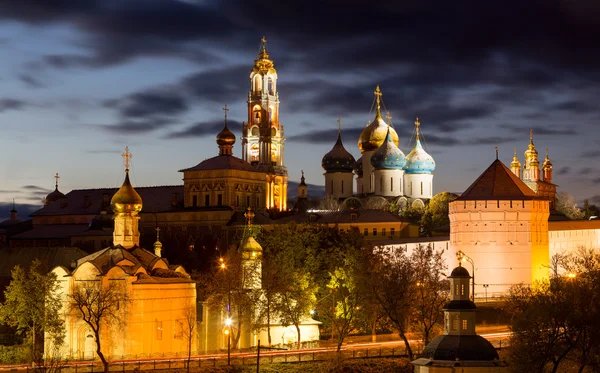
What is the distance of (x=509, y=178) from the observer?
8006 centimetres

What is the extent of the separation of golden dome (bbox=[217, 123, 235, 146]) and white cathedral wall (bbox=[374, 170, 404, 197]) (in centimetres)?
1306

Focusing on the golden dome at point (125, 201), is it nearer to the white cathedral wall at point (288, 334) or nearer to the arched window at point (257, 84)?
the white cathedral wall at point (288, 334)

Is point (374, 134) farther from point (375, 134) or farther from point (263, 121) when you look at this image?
point (263, 121)

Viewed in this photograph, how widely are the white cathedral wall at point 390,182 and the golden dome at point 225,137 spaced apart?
13060 millimetres

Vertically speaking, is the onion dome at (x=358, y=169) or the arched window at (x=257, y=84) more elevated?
the arched window at (x=257, y=84)

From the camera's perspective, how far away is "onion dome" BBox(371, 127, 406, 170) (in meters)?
113

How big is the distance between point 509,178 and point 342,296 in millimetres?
18781

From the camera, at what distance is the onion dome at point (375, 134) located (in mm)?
119812

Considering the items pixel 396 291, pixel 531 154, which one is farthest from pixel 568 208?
pixel 396 291

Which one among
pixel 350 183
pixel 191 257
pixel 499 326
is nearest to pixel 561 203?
pixel 350 183

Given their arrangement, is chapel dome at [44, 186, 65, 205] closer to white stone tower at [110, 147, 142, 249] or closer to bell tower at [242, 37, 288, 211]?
bell tower at [242, 37, 288, 211]

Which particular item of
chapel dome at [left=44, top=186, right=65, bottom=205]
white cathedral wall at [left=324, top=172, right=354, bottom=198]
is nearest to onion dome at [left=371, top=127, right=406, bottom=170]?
white cathedral wall at [left=324, top=172, right=354, bottom=198]

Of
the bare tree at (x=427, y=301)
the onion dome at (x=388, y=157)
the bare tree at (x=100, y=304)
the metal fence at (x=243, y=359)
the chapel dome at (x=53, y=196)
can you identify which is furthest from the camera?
the chapel dome at (x=53, y=196)

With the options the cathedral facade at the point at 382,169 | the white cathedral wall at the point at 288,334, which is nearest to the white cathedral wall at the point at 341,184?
the cathedral facade at the point at 382,169
